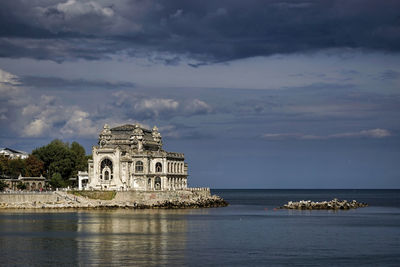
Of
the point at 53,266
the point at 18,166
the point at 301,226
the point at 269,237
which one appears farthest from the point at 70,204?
the point at 53,266

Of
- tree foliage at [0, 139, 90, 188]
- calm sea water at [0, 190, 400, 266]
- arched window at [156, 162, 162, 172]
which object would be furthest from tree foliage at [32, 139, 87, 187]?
calm sea water at [0, 190, 400, 266]

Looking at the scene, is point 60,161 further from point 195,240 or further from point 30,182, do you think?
point 195,240

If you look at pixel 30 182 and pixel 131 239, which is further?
pixel 30 182

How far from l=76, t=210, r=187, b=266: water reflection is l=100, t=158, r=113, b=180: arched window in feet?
109

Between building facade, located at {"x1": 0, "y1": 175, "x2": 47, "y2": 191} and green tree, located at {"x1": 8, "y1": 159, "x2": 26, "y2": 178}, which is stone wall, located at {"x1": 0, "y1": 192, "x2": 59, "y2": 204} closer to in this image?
building facade, located at {"x1": 0, "y1": 175, "x2": 47, "y2": 191}

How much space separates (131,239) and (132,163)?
247 feet

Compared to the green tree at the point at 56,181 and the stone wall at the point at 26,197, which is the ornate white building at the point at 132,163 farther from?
the stone wall at the point at 26,197

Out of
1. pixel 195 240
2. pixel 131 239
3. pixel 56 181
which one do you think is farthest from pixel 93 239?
pixel 56 181

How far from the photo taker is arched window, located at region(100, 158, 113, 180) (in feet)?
506

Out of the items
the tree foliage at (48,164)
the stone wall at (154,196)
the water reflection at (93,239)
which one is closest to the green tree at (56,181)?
Answer: the tree foliage at (48,164)

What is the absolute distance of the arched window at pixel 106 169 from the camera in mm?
154087

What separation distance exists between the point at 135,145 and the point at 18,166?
32248mm

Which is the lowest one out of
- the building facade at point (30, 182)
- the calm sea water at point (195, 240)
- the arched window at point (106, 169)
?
the calm sea water at point (195, 240)

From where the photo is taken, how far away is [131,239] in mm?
81938
